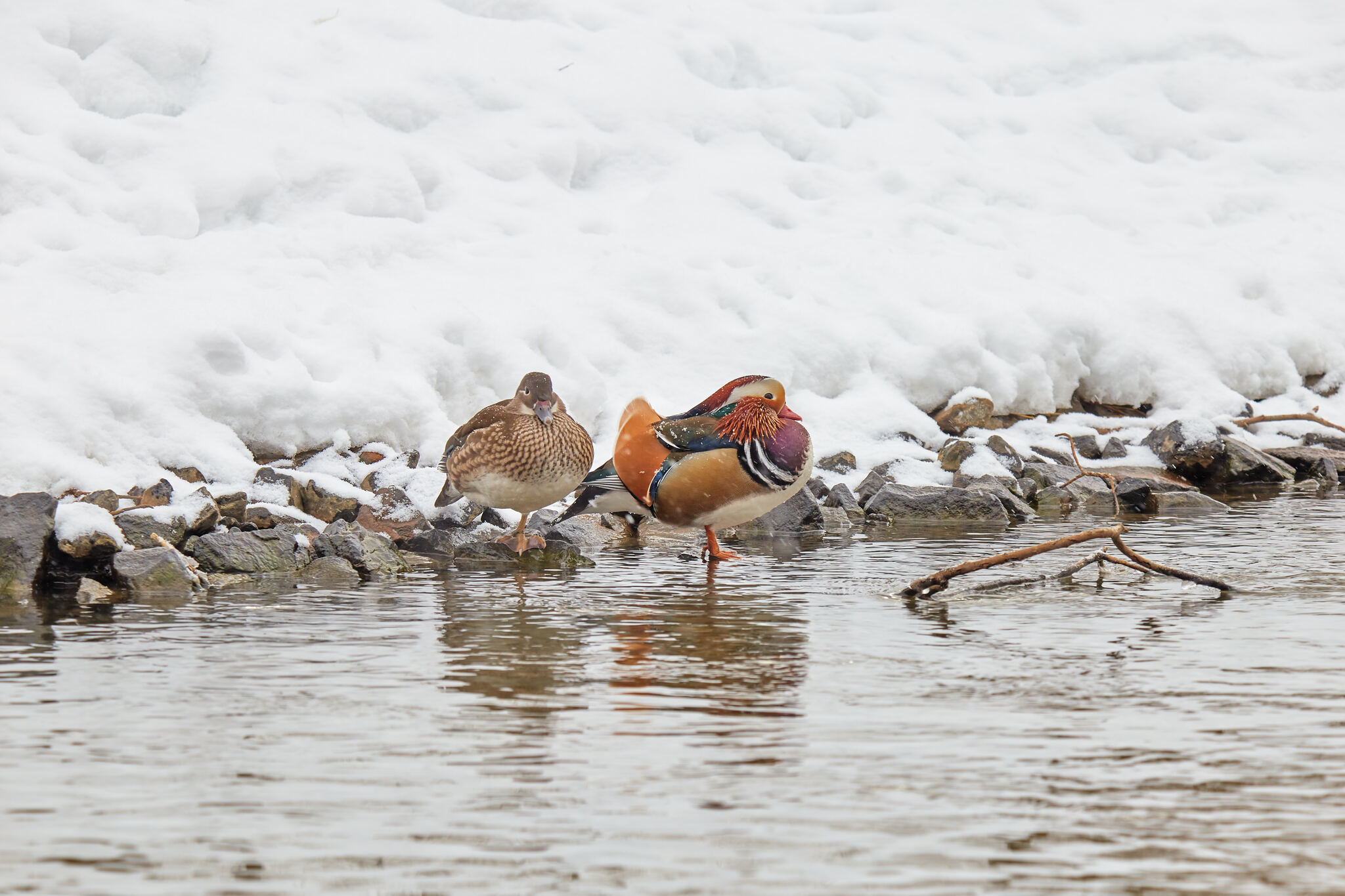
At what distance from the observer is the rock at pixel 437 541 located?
687 centimetres

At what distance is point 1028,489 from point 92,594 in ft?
17.8

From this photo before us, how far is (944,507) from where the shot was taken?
8.17 m

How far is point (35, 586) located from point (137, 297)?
318cm

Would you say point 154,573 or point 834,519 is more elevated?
point 834,519

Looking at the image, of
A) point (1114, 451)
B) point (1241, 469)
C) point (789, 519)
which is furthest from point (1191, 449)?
point (789, 519)

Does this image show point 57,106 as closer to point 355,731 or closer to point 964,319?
point 964,319

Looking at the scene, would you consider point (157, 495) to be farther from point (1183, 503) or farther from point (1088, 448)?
point (1088, 448)

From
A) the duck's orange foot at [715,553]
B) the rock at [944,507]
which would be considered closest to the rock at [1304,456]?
the rock at [944,507]

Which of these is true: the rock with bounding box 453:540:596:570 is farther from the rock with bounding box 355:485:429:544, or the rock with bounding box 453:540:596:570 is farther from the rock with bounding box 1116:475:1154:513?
the rock with bounding box 1116:475:1154:513

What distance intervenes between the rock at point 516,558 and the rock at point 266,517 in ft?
2.54

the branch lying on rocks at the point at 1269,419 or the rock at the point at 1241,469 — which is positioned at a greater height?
the branch lying on rocks at the point at 1269,419

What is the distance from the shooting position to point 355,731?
3.47 meters

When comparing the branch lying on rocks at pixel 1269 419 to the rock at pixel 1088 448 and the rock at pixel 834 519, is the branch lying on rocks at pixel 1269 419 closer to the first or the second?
the rock at pixel 1088 448

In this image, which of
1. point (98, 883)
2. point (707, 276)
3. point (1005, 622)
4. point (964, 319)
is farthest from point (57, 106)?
point (98, 883)
